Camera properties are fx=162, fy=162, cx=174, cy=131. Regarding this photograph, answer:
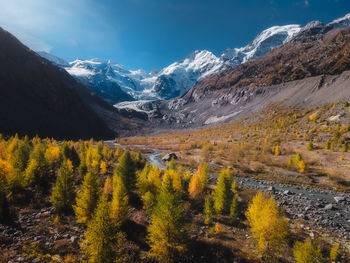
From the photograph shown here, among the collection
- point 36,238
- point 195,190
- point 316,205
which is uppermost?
point 316,205

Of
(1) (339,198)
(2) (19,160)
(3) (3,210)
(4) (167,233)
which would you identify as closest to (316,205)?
(1) (339,198)

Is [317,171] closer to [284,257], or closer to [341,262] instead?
[341,262]

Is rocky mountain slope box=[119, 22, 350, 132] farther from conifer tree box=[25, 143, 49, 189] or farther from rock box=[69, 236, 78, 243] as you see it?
conifer tree box=[25, 143, 49, 189]

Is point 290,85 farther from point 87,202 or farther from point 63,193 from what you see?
point 63,193

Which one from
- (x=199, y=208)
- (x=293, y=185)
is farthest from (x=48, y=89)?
(x=293, y=185)

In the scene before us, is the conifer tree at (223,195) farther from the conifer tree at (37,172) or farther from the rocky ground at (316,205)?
the conifer tree at (37,172)

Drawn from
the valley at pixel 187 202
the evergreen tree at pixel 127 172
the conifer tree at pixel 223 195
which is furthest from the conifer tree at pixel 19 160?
the conifer tree at pixel 223 195

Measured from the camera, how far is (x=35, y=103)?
104 metres

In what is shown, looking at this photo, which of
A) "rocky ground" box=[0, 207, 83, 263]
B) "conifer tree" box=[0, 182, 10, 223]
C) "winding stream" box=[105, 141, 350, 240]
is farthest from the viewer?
"winding stream" box=[105, 141, 350, 240]

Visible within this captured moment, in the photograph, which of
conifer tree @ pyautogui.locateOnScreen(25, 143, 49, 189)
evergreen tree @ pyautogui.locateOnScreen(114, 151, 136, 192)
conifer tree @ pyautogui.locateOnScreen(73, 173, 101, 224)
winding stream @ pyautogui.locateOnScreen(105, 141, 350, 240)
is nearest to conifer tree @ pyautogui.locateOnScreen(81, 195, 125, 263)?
conifer tree @ pyautogui.locateOnScreen(73, 173, 101, 224)

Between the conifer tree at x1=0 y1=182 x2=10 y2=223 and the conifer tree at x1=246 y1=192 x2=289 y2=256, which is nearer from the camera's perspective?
the conifer tree at x1=246 y1=192 x2=289 y2=256

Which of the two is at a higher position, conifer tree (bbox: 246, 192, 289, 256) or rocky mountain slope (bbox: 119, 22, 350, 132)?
rocky mountain slope (bbox: 119, 22, 350, 132)

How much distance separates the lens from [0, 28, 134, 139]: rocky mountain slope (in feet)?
296

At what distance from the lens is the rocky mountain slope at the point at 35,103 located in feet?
296
